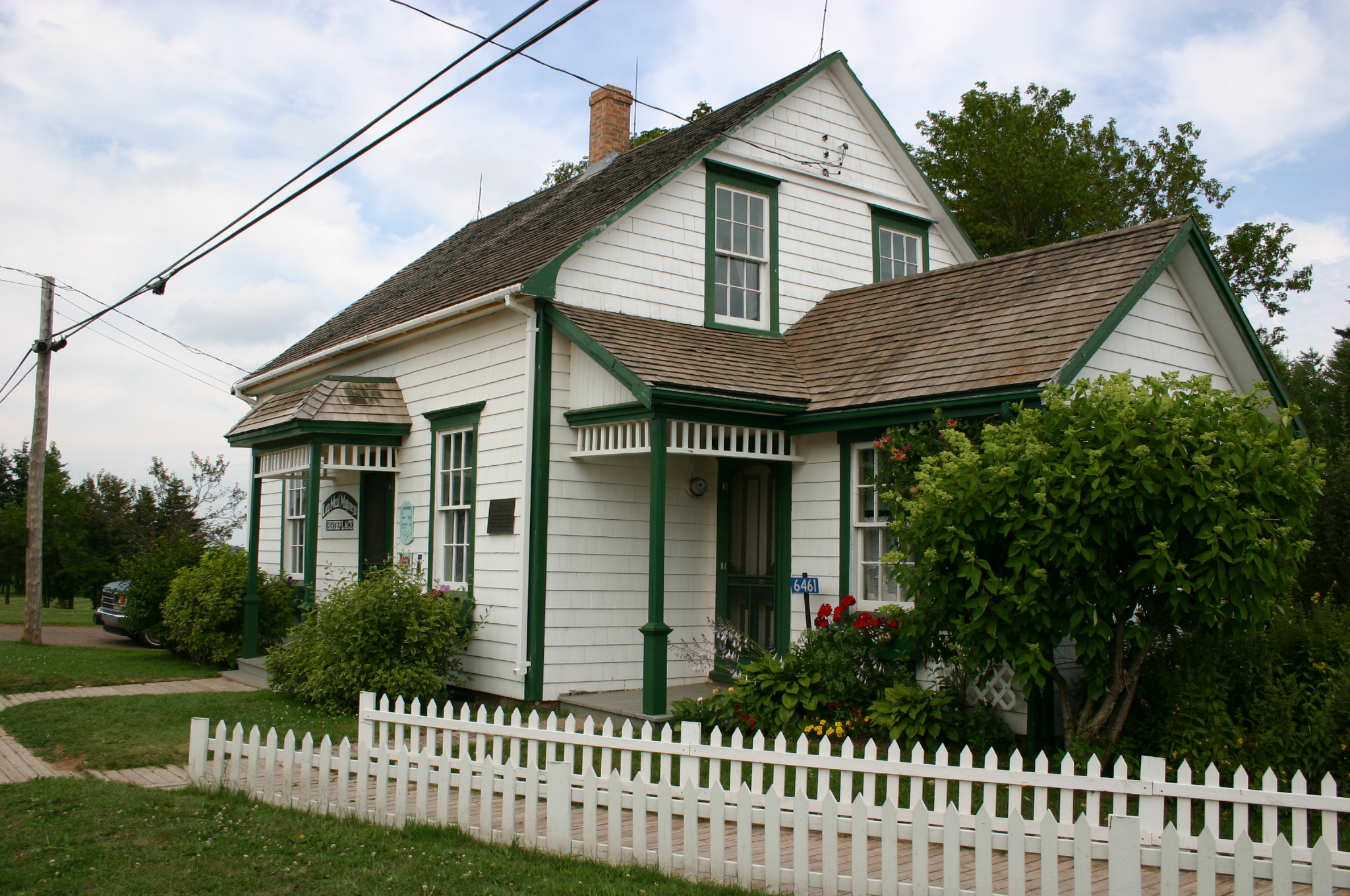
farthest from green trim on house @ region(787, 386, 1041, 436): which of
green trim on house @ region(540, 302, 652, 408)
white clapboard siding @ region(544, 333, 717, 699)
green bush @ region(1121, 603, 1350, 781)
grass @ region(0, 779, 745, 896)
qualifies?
grass @ region(0, 779, 745, 896)

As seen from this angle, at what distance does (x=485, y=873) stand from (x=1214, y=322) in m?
8.89

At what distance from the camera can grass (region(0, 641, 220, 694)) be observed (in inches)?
503

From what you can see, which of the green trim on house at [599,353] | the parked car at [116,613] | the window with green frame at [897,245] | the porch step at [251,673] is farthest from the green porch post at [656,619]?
the parked car at [116,613]

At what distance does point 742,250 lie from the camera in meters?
12.8

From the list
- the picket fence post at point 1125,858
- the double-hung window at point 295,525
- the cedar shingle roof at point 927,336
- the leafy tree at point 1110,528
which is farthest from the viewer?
the double-hung window at point 295,525

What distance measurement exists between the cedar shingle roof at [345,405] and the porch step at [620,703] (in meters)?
4.59

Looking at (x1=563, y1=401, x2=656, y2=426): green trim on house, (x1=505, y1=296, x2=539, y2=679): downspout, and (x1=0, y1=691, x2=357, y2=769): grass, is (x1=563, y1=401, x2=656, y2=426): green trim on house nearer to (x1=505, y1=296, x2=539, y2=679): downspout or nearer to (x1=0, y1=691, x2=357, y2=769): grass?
(x1=505, y1=296, x2=539, y2=679): downspout

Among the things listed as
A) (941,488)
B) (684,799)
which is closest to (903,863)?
(684,799)

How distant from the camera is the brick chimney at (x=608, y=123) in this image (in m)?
17.4

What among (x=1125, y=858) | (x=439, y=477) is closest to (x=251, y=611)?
(x=439, y=477)

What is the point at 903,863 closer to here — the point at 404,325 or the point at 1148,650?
the point at 1148,650

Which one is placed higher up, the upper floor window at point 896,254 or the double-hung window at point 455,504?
the upper floor window at point 896,254

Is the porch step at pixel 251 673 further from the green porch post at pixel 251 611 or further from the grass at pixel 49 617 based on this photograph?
the grass at pixel 49 617

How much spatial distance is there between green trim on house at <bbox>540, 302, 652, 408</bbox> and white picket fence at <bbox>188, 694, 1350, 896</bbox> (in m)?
3.61
